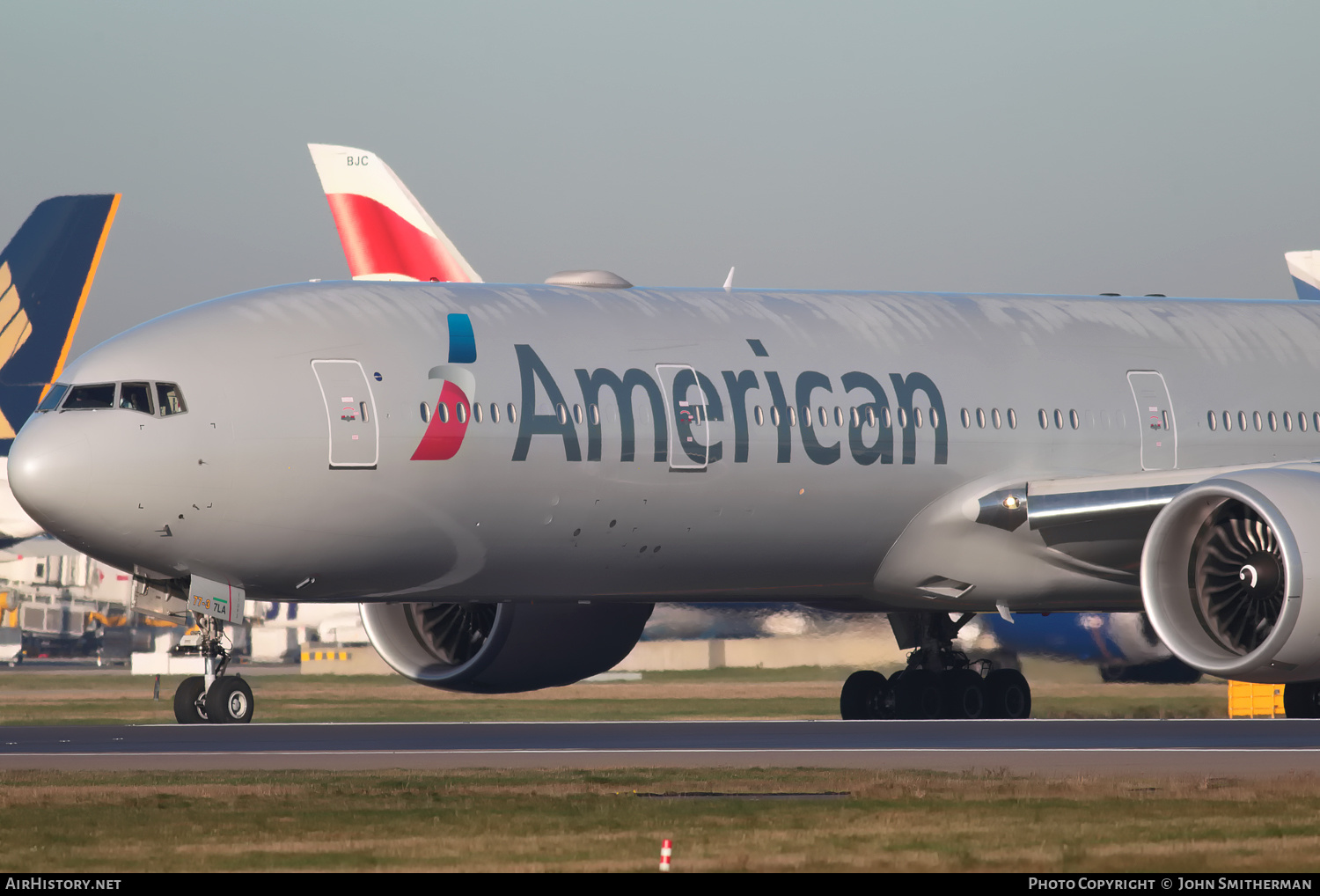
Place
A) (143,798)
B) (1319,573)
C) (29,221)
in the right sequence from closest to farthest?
(143,798)
(1319,573)
(29,221)

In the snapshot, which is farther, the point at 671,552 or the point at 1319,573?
the point at 671,552

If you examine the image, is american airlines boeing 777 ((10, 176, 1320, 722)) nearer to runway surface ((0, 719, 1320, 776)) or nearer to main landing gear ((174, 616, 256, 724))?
main landing gear ((174, 616, 256, 724))

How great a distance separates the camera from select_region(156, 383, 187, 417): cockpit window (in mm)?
19531

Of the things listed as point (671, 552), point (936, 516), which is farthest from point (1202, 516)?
point (671, 552)

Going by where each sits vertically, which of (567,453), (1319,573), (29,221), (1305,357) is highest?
(29,221)

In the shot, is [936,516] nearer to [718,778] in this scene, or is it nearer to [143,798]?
[718,778]

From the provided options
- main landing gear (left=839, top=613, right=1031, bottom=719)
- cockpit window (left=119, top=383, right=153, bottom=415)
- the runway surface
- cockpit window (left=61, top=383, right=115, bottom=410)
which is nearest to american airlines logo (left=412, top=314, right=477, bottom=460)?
cockpit window (left=119, top=383, right=153, bottom=415)

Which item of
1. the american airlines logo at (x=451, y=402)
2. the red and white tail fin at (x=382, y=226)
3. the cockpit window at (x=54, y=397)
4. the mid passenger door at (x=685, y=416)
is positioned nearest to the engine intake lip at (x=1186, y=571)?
the mid passenger door at (x=685, y=416)

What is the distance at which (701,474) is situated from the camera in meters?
21.5

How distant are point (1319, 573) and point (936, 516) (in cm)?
504

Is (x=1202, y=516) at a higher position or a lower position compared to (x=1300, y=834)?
higher

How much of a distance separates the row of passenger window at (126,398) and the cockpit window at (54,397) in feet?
0.04

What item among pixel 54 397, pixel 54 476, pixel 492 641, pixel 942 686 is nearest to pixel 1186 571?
pixel 942 686

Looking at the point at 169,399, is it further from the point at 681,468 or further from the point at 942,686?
the point at 942,686
